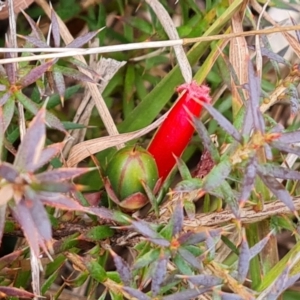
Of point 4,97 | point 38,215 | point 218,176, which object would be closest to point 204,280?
point 218,176

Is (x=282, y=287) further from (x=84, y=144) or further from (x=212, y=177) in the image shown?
(x=84, y=144)

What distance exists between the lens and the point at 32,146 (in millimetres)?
503

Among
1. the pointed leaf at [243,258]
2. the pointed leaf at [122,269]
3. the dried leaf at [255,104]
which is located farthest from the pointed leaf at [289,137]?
the pointed leaf at [122,269]

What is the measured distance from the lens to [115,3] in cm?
137

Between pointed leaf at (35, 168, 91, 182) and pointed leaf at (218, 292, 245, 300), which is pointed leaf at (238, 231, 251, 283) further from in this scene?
pointed leaf at (35, 168, 91, 182)

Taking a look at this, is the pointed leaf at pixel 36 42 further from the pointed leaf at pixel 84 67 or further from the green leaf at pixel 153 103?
the green leaf at pixel 153 103

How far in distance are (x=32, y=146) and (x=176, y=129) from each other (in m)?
0.34

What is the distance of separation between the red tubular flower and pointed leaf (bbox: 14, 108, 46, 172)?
0.97ft

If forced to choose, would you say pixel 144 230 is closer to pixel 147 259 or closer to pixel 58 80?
pixel 147 259

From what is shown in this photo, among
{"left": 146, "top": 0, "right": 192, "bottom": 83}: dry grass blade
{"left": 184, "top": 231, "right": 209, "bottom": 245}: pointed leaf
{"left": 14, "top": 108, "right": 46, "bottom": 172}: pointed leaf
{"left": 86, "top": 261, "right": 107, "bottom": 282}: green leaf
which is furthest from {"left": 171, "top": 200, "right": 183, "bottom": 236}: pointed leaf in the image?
{"left": 146, "top": 0, "right": 192, "bottom": 83}: dry grass blade

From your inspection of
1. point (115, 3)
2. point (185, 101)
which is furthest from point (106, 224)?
point (115, 3)

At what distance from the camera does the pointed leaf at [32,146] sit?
49 centimetres

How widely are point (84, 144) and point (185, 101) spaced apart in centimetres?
20

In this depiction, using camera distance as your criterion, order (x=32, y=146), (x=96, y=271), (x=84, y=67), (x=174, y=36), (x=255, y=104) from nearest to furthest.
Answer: (x=32, y=146), (x=255, y=104), (x=96, y=271), (x=84, y=67), (x=174, y=36)
